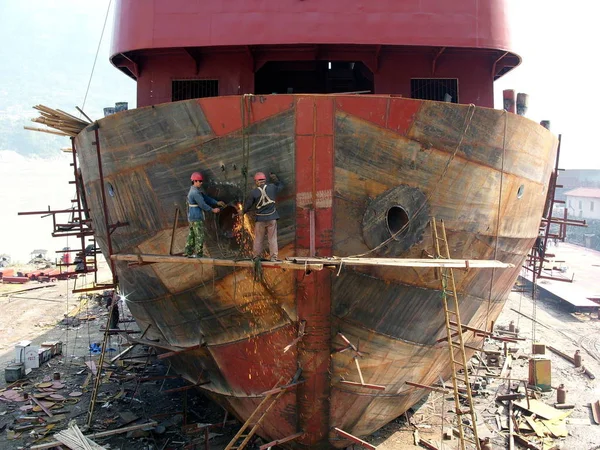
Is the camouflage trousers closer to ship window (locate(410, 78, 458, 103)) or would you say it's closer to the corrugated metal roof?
ship window (locate(410, 78, 458, 103))

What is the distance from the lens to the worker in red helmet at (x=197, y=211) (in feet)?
17.8

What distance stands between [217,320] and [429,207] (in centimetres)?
294

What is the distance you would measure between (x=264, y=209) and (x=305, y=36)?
7.82ft

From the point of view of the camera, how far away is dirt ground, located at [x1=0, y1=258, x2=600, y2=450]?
7.93 meters

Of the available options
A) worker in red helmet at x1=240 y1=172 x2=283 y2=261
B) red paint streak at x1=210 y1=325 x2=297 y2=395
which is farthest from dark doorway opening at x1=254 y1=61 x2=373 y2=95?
red paint streak at x1=210 y1=325 x2=297 y2=395

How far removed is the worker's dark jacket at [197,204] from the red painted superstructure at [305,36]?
2109 mm

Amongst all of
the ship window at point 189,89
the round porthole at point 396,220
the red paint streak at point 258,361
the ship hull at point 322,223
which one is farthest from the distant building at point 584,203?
the red paint streak at point 258,361

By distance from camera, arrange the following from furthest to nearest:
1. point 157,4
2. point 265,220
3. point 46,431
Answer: point 46,431
point 157,4
point 265,220

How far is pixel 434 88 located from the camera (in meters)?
7.41

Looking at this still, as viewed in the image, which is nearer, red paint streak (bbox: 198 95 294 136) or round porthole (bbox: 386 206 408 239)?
red paint streak (bbox: 198 95 294 136)

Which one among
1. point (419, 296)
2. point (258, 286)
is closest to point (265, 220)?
point (258, 286)

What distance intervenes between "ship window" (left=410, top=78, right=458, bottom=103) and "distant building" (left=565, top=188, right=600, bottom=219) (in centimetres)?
3813

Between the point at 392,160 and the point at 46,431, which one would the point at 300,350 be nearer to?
the point at 392,160

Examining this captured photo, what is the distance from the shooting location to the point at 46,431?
8234mm
